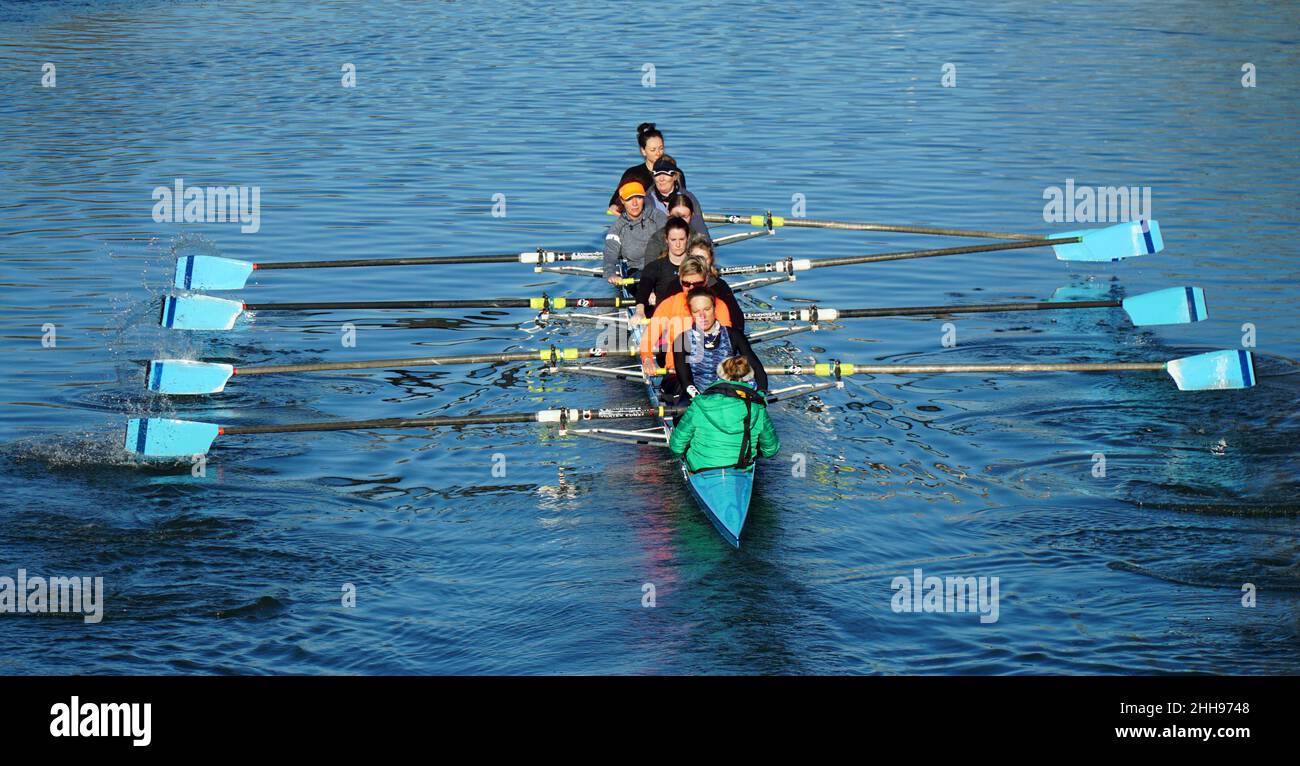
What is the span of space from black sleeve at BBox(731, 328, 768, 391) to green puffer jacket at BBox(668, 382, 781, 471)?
20.3 inches

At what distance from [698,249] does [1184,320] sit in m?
6.95

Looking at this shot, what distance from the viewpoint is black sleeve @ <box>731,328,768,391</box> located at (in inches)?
524

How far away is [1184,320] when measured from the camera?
1770cm

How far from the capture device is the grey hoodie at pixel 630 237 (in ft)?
61.0

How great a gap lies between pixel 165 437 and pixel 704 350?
5349mm

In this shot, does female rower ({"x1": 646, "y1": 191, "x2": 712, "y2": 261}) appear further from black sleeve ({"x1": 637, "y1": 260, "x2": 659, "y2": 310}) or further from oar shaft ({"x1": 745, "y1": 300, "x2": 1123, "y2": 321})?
oar shaft ({"x1": 745, "y1": 300, "x2": 1123, "y2": 321})

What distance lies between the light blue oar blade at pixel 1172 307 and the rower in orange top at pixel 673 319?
6.35 metres

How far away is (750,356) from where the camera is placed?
13.5 meters

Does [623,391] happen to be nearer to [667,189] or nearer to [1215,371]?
[667,189]

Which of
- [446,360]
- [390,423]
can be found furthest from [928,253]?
[390,423]

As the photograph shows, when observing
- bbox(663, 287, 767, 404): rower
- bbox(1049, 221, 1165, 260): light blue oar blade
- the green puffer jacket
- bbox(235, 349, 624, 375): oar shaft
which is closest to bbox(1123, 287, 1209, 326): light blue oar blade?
bbox(1049, 221, 1165, 260): light blue oar blade

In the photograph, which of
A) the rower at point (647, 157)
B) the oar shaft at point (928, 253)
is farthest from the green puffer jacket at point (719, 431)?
the oar shaft at point (928, 253)

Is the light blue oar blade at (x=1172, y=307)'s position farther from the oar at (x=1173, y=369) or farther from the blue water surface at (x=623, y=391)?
the oar at (x=1173, y=369)
